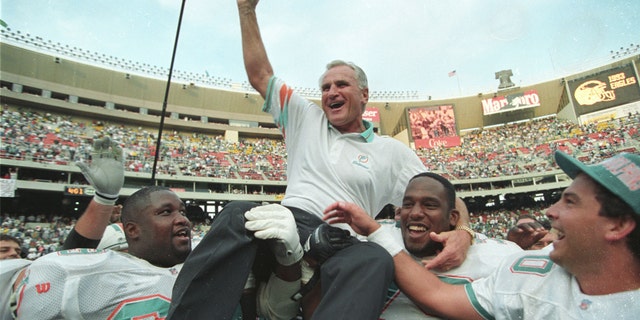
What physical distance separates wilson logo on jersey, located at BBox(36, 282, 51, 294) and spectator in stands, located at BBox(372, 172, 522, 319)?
195 cm

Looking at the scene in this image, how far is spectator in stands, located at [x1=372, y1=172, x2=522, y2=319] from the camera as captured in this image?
2.29 metres

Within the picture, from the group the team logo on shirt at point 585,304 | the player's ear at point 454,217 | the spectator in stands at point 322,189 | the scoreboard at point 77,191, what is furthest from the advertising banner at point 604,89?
the team logo on shirt at point 585,304

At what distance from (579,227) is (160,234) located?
2484 millimetres

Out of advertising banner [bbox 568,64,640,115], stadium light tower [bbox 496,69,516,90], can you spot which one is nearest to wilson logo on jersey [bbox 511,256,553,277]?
advertising banner [bbox 568,64,640,115]

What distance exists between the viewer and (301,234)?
1948mm

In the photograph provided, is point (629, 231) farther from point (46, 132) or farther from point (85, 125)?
point (85, 125)

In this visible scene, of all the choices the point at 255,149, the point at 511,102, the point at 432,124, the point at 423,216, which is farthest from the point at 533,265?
the point at 511,102

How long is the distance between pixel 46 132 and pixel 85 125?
4.83 metres

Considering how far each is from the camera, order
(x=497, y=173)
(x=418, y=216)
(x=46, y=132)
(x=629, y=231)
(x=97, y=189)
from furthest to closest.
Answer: (x=497, y=173), (x=46, y=132), (x=97, y=189), (x=418, y=216), (x=629, y=231)

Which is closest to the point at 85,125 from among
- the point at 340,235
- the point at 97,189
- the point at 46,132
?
the point at 46,132

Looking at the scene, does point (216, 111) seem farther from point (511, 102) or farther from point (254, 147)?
point (511, 102)

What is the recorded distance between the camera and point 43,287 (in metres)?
2.17

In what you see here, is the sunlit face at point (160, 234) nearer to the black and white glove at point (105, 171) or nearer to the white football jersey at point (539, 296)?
the black and white glove at point (105, 171)

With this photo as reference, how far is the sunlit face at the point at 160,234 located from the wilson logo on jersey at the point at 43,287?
22.7 inches
